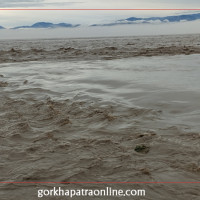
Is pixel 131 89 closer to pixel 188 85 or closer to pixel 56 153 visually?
pixel 188 85

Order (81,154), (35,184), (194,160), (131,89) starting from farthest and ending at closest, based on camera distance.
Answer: (131,89) → (81,154) → (194,160) → (35,184)

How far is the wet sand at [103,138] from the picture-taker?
9.38 ft

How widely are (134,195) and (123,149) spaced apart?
1.04m

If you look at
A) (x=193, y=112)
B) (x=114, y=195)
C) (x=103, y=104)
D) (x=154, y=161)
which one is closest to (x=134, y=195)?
(x=114, y=195)

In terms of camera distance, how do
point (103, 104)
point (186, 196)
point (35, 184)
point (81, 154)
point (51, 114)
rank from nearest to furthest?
point (186, 196)
point (35, 184)
point (81, 154)
point (51, 114)
point (103, 104)

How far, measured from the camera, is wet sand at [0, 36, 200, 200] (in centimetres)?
286

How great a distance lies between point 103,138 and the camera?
13.0ft

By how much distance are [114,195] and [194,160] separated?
3.69 feet

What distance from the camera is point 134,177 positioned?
284 centimetres

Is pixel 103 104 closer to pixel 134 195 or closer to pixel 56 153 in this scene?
pixel 56 153

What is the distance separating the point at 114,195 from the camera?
2.55 metres

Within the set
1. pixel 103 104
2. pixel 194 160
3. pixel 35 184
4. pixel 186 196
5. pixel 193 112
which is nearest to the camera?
pixel 186 196

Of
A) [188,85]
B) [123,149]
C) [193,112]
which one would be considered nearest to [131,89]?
[188,85]

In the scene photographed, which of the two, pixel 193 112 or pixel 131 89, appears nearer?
pixel 193 112
